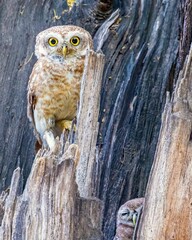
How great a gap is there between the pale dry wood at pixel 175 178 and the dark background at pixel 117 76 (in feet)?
4.54

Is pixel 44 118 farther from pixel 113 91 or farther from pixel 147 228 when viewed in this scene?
pixel 147 228

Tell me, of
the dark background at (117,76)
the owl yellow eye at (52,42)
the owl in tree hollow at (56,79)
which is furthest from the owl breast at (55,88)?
the dark background at (117,76)

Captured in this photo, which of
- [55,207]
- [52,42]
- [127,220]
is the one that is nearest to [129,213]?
[127,220]

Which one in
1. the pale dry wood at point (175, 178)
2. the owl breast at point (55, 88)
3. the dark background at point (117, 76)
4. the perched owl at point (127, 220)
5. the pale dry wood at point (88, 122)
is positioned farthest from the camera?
the owl breast at point (55, 88)

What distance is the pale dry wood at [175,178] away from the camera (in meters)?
3.03

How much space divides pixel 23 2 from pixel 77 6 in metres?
0.55

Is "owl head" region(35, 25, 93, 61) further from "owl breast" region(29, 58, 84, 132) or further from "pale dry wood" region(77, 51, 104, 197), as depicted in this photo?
"pale dry wood" region(77, 51, 104, 197)

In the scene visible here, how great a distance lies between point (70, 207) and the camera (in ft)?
10.5

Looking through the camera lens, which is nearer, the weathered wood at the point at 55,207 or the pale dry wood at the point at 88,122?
the weathered wood at the point at 55,207

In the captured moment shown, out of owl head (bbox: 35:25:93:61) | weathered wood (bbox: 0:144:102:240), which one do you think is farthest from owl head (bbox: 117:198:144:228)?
owl head (bbox: 35:25:93:61)

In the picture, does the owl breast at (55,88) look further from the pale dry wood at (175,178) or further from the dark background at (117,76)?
the pale dry wood at (175,178)

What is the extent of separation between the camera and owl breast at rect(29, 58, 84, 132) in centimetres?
496

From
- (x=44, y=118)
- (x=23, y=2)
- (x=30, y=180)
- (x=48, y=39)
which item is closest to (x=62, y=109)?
(x=44, y=118)

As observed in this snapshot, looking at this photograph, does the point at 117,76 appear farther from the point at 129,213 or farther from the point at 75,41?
the point at 129,213
